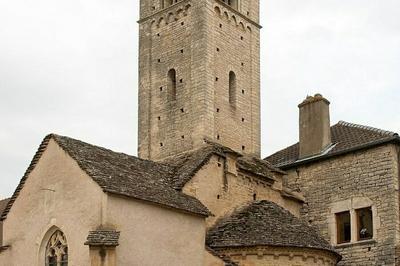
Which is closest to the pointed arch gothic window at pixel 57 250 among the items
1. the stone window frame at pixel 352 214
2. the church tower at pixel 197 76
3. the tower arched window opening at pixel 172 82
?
the church tower at pixel 197 76

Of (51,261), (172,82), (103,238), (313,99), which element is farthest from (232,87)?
(103,238)

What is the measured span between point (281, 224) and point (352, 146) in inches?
238

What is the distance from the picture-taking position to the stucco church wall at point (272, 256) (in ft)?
78.6

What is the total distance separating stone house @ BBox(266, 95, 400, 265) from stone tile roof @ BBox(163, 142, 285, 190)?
1519 mm

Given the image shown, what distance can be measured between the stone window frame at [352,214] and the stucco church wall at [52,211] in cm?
1099

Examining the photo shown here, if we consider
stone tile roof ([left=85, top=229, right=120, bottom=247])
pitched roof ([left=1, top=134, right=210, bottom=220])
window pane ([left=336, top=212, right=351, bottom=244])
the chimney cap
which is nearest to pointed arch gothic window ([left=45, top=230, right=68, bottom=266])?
stone tile roof ([left=85, top=229, right=120, bottom=247])

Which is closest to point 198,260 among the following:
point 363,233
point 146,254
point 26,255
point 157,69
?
point 146,254

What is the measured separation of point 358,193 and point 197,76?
7.72m

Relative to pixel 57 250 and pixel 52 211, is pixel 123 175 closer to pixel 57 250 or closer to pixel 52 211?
pixel 52 211

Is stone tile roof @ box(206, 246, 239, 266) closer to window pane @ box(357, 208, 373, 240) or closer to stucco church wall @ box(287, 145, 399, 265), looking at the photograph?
stucco church wall @ box(287, 145, 399, 265)

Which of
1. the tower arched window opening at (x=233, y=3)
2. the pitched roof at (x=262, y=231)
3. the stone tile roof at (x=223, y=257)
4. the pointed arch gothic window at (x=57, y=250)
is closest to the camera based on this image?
the pointed arch gothic window at (x=57, y=250)

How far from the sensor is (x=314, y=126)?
103 feet

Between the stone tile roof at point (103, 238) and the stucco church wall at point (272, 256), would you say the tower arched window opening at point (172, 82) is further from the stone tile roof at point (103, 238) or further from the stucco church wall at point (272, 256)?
the stone tile roof at point (103, 238)

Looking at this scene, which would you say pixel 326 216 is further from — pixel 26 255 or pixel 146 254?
→ pixel 26 255
